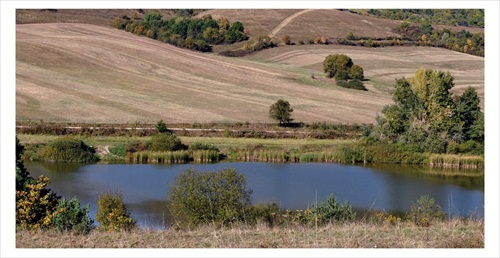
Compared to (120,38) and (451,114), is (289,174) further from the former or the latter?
(120,38)

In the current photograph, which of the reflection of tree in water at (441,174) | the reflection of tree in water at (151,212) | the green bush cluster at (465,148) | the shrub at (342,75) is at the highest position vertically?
the shrub at (342,75)

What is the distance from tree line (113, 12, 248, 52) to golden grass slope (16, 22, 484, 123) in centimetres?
375

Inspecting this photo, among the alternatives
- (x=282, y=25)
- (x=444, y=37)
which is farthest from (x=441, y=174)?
(x=282, y=25)

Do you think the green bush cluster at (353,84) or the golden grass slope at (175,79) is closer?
the golden grass slope at (175,79)

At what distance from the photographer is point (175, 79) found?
6141 cm

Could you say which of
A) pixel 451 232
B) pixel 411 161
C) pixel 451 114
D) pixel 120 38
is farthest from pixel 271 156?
pixel 120 38

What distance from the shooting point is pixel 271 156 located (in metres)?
35.5

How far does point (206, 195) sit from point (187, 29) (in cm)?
6650

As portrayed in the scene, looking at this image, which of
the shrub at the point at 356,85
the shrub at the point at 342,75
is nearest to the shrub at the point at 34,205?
the shrub at the point at 356,85

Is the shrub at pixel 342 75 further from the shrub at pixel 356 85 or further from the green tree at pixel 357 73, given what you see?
the shrub at pixel 356 85

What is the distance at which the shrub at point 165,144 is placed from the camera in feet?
116

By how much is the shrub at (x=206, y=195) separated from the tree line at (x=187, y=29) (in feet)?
202

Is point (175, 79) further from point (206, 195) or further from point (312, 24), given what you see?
point (206, 195)

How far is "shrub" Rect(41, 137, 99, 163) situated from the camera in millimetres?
33750
